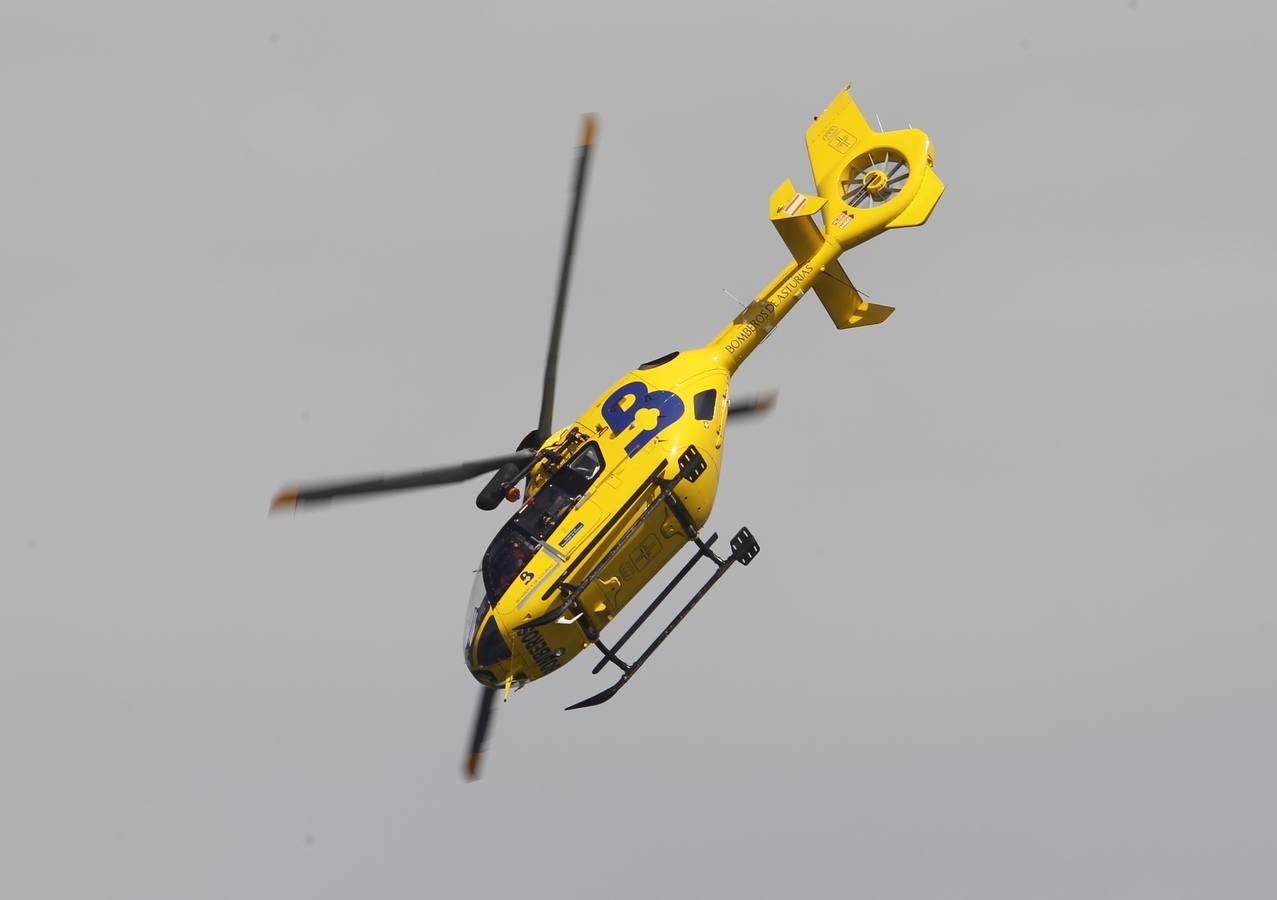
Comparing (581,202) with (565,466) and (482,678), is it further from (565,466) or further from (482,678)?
(482,678)

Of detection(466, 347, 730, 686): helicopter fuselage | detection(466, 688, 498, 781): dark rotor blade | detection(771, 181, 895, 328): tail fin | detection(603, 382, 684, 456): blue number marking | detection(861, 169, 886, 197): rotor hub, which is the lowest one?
detection(466, 688, 498, 781): dark rotor blade

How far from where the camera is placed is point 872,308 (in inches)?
1766

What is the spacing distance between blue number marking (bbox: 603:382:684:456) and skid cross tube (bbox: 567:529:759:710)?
2.15m

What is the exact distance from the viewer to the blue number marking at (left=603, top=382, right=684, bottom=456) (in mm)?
40406

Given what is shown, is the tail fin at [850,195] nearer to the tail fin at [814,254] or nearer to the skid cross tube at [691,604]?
the tail fin at [814,254]

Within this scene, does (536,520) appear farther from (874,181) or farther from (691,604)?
(874,181)

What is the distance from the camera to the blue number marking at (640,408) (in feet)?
133

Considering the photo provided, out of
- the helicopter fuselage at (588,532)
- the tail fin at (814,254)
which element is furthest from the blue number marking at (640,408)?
the tail fin at (814,254)

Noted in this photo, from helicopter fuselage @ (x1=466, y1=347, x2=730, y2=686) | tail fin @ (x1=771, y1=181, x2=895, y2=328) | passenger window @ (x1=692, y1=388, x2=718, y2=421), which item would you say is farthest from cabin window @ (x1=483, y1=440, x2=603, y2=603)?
tail fin @ (x1=771, y1=181, x2=895, y2=328)

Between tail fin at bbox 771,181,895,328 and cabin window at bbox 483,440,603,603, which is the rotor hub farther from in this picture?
cabin window at bbox 483,440,603,603

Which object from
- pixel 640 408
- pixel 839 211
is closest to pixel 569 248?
pixel 640 408

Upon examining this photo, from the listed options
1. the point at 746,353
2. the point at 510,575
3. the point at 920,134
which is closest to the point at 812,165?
the point at 920,134

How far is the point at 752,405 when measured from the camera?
140ft

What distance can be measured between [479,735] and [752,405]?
7.41 meters
